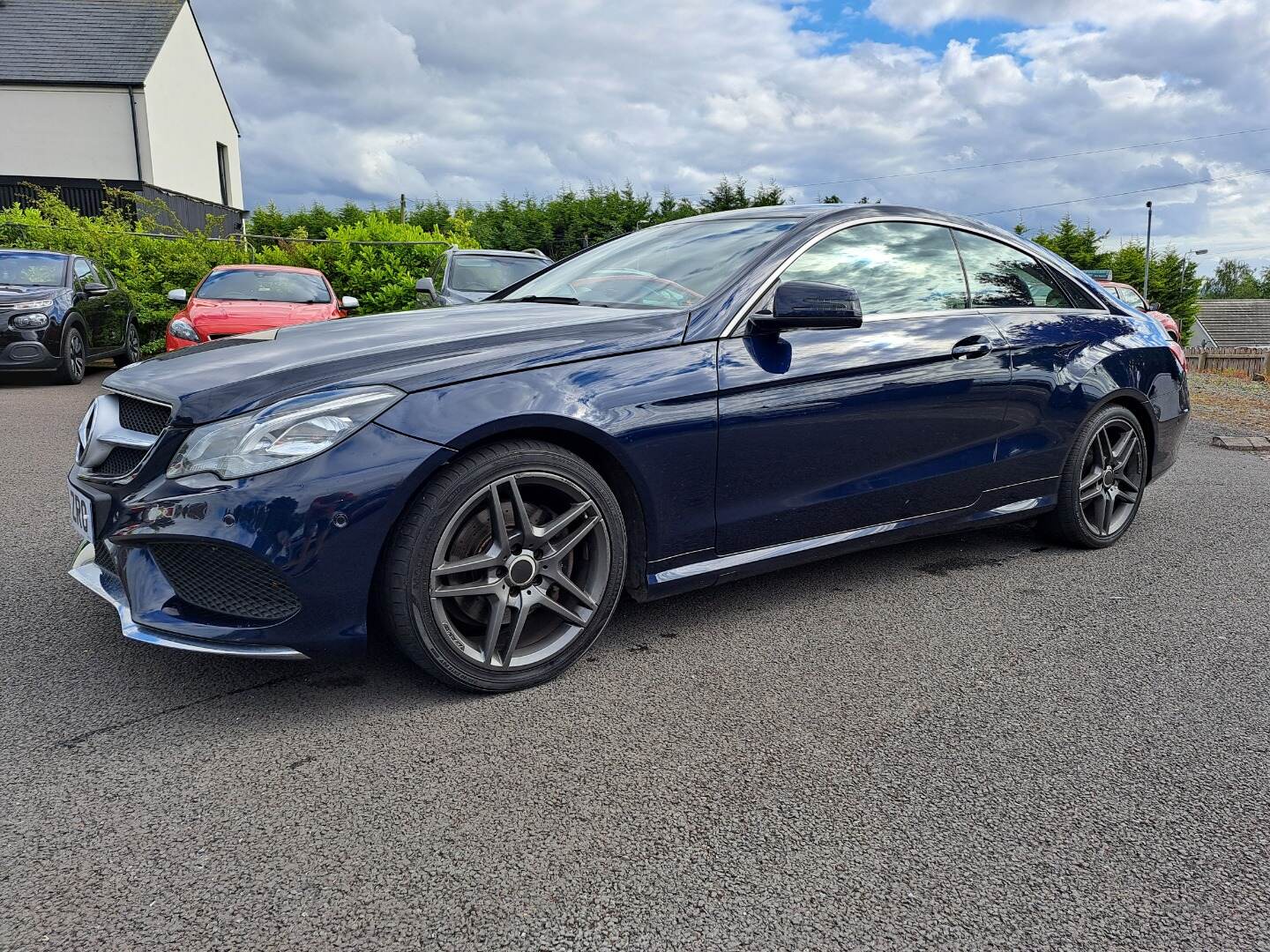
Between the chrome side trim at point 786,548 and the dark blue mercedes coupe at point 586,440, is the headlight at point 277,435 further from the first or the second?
the chrome side trim at point 786,548

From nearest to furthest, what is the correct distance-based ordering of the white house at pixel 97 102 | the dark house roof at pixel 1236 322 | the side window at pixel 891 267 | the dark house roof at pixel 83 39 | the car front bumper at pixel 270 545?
1. the car front bumper at pixel 270 545
2. the side window at pixel 891 267
3. the white house at pixel 97 102
4. the dark house roof at pixel 83 39
5. the dark house roof at pixel 1236 322

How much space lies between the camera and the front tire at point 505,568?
254 centimetres

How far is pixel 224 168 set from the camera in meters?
33.7

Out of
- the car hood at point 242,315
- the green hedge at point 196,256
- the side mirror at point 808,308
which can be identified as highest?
the green hedge at point 196,256

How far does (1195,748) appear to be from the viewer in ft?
8.18

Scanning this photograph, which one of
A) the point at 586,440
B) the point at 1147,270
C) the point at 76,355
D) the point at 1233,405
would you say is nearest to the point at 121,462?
the point at 586,440

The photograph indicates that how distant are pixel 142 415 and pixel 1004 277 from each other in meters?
3.37

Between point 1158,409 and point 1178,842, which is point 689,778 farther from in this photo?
point 1158,409

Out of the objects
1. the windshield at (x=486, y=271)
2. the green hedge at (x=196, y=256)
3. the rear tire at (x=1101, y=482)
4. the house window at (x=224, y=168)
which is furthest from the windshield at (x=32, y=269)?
the house window at (x=224, y=168)

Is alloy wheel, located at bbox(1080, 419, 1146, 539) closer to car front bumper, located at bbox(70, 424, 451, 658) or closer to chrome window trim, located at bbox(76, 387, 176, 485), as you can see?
car front bumper, located at bbox(70, 424, 451, 658)

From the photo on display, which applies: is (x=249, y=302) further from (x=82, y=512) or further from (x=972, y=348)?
(x=972, y=348)

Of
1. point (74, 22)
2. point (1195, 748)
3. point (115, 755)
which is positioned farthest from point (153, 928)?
point (74, 22)

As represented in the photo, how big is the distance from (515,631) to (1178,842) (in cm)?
172

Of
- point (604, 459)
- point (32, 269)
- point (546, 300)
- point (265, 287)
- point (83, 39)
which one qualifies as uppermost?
point (83, 39)
